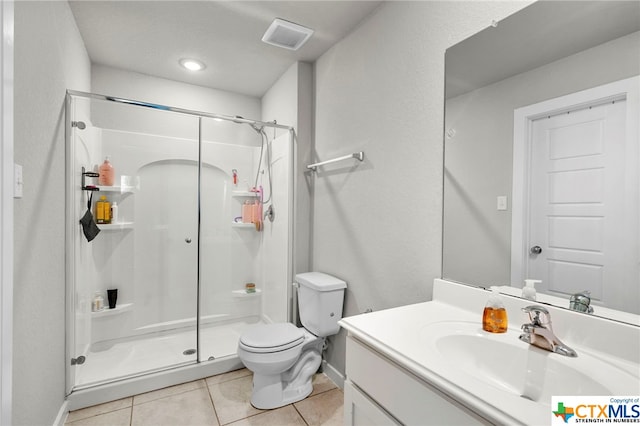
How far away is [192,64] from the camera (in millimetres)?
2582

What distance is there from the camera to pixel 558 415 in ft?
2.01

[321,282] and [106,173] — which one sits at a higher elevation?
[106,173]

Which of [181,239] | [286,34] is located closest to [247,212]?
[181,239]

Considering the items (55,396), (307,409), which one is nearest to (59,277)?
(55,396)

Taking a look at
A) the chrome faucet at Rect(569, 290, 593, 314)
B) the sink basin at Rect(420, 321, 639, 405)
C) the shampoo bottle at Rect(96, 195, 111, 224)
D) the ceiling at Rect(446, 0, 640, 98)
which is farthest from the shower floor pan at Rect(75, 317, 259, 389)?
the ceiling at Rect(446, 0, 640, 98)

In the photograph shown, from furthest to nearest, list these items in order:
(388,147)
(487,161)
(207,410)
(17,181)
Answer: (207,410), (388,147), (487,161), (17,181)

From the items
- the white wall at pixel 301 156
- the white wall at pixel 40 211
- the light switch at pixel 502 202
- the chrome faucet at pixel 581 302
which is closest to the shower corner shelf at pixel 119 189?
the white wall at pixel 40 211

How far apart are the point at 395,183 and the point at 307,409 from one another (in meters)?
1.46

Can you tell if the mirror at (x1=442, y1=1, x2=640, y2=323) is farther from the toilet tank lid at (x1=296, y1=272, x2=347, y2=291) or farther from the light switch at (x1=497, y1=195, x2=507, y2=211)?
the toilet tank lid at (x1=296, y1=272, x2=347, y2=291)

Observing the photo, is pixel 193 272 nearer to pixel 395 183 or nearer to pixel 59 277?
pixel 59 277

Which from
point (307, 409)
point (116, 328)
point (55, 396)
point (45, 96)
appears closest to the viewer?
point (45, 96)

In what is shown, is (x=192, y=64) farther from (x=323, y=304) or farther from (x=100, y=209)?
(x=323, y=304)

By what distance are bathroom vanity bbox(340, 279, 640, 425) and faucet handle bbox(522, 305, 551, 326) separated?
8cm

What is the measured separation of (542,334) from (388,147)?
3.69ft
